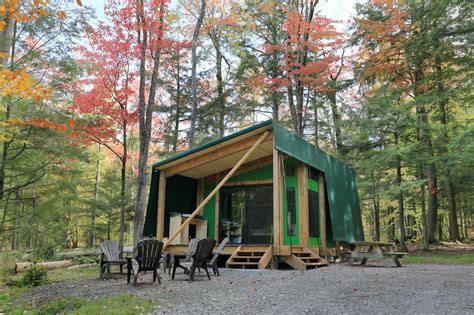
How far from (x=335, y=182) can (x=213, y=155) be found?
142 inches

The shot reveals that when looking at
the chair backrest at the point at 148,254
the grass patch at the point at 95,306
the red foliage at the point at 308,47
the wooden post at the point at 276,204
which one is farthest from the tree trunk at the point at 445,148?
the grass patch at the point at 95,306

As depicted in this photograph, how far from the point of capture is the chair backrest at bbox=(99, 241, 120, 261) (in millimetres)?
6328

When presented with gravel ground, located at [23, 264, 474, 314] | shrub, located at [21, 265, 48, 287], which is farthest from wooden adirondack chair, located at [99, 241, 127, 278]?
shrub, located at [21, 265, 48, 287]

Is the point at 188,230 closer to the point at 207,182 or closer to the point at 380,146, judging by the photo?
the point at 207,182

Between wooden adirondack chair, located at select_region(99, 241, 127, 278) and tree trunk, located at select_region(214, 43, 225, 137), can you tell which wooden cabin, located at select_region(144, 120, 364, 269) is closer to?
wooden adirondack chair, located at select_region(99, 241, 127, 278)

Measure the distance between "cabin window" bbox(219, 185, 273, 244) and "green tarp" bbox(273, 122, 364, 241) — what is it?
1496 mm

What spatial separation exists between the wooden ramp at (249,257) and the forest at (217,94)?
283cm

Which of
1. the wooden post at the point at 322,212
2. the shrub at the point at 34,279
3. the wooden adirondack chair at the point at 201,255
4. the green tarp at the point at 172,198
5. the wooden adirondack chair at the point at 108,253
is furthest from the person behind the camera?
the wooden post at the point at 322,212

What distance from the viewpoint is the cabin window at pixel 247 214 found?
31.3 feet

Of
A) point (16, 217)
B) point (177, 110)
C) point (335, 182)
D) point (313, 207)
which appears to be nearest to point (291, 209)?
point (313, 207)

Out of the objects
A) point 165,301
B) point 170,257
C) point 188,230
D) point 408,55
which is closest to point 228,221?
point 188,230

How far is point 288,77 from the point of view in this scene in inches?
567

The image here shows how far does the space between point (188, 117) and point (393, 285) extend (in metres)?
12.1

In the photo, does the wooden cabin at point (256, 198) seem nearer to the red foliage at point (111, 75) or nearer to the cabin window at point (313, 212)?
the cabin window at point (313, 212)
